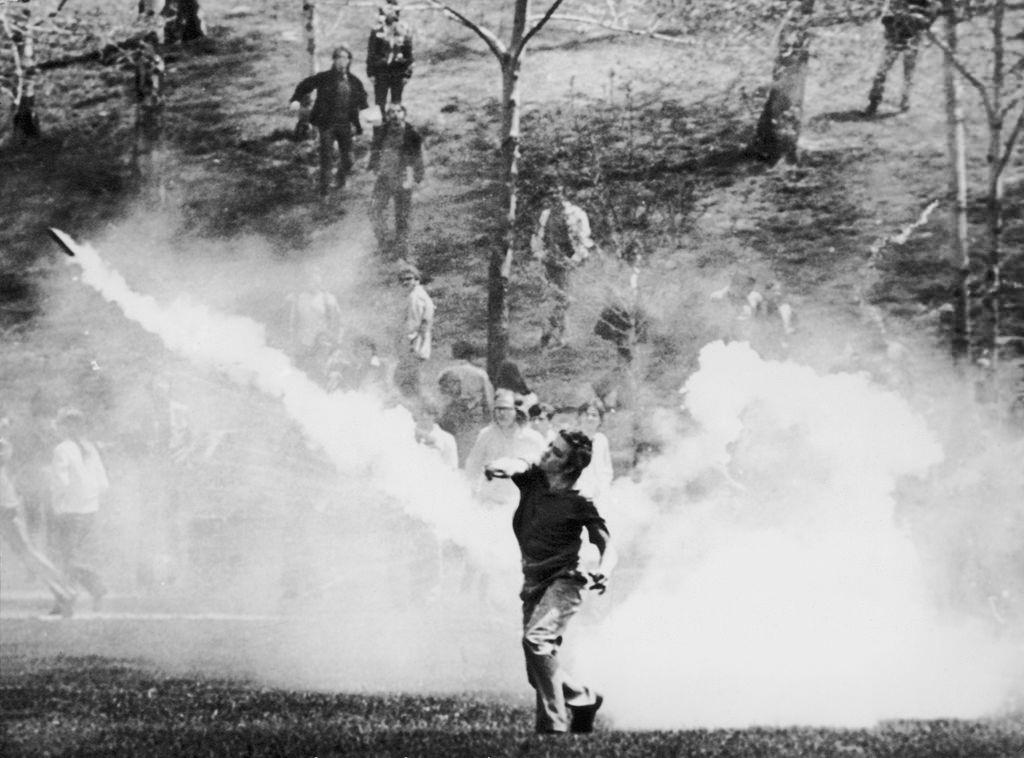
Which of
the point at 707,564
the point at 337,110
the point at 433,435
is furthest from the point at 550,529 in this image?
the point at 337,110

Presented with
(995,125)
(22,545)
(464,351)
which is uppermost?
(995,125)

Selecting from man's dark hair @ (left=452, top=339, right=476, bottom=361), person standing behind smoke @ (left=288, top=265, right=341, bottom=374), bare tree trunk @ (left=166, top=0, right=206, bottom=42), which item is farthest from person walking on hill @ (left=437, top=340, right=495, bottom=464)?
bare tree trunk @ (left=166, top=0, right=206, bottom=42)

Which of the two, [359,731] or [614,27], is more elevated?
[614,27]

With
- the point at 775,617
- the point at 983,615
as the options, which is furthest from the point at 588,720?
the point at 983,615

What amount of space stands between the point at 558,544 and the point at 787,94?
20.4 feet

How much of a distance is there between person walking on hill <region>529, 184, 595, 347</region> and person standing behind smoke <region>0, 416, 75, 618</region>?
4311 mm

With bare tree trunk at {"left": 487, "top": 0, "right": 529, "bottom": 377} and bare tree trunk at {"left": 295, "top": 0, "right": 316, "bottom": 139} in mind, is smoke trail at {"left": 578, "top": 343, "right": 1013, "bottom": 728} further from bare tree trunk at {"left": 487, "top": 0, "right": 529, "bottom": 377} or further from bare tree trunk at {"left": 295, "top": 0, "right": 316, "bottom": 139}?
bare tree trunk at {"left": 295, "top": 0, "right": 316, "bottom": 139}

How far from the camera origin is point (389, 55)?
11.7m

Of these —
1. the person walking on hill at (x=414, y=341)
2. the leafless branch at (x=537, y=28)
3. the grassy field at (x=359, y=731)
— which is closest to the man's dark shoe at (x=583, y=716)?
the grassy field at (x=359, y=731)

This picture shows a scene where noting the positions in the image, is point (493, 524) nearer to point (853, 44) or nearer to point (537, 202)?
point (537, 202)

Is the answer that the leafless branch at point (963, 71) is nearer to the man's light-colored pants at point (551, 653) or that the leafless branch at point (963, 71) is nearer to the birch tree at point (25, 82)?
the man's light-colored pants at point (551, 653)

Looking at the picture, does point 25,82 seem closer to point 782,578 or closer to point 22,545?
point 22,545

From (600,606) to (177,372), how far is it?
172 inches

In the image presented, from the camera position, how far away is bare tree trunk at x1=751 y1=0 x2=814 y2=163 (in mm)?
11117
